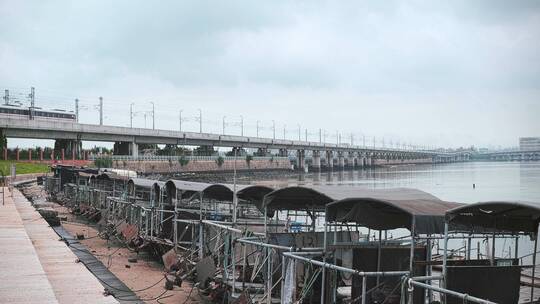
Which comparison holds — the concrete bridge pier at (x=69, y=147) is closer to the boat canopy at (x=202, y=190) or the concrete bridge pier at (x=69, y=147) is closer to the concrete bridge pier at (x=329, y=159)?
the boat canopy at (x=202, y=190)

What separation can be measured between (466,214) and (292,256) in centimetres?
317

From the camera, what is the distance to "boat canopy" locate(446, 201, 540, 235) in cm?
873

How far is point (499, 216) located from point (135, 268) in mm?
14277

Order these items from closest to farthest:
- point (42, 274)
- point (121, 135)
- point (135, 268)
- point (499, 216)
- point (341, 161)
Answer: point (499, 216) → point (42, 274) → point (135, 268) → point (121, 135) → point (341, 161)

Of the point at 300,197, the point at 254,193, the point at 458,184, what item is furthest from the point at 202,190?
the point at 458,184

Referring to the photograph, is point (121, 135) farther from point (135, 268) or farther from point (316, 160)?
point (316, 160)

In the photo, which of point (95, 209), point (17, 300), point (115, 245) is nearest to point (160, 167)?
point (95, 209)

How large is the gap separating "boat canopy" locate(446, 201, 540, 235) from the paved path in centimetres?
659

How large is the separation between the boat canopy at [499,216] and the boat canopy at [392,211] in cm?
40

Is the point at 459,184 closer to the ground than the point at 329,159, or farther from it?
closer to the ground

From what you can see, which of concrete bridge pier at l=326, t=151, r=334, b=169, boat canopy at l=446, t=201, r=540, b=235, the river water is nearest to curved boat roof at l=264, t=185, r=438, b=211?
boat canopy at l=446, t=201, r=540, b=235

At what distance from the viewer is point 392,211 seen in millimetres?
11141

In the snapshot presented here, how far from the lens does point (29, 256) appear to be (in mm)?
14445

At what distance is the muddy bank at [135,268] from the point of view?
16.1 metres
